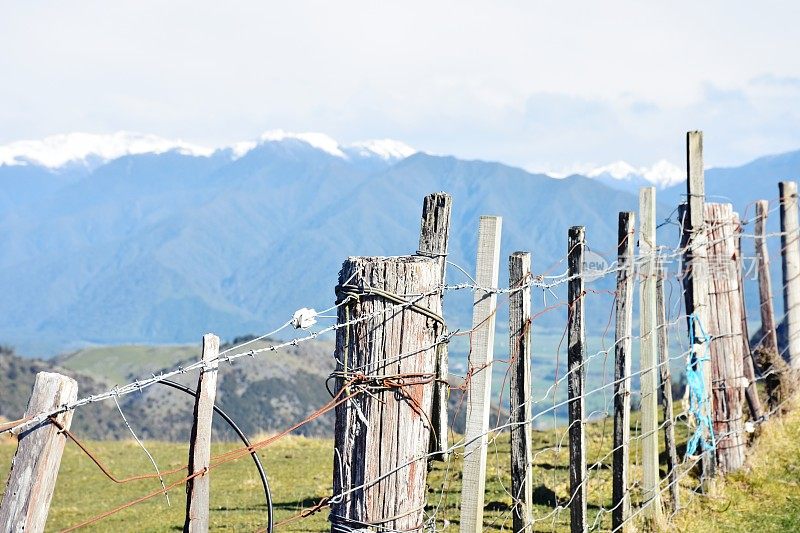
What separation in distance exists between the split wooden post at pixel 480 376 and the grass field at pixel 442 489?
0.21 metres

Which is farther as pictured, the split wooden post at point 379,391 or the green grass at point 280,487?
the green grass at point 280,487

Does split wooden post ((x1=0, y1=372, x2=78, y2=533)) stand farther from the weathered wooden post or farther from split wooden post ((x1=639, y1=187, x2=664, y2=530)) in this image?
the weathered wooden post

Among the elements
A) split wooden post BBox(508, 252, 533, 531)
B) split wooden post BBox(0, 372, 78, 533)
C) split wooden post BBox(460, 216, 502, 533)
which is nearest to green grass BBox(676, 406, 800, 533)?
split wooden post BBox(508, 252, 533, 531)

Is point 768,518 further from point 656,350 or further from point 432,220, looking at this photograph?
point 432,220

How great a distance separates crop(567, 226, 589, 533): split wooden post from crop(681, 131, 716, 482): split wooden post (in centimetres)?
266

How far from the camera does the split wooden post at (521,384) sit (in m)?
5.94

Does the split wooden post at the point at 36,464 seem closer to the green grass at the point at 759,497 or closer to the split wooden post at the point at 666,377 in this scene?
the split wooden post at the point at 666,377

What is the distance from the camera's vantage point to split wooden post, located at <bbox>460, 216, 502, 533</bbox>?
5.36 m

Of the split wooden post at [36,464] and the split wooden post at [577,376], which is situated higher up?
the split wooden post at [577,376]

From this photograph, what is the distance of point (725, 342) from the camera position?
9.50 meters

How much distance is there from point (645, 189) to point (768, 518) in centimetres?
347

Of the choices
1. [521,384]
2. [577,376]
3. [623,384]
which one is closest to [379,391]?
[521,384]

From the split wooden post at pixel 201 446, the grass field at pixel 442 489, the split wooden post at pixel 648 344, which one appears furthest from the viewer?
the grass field at pixel 442 489

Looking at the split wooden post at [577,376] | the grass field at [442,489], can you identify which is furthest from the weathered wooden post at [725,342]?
the split wooden post at [577,376]
